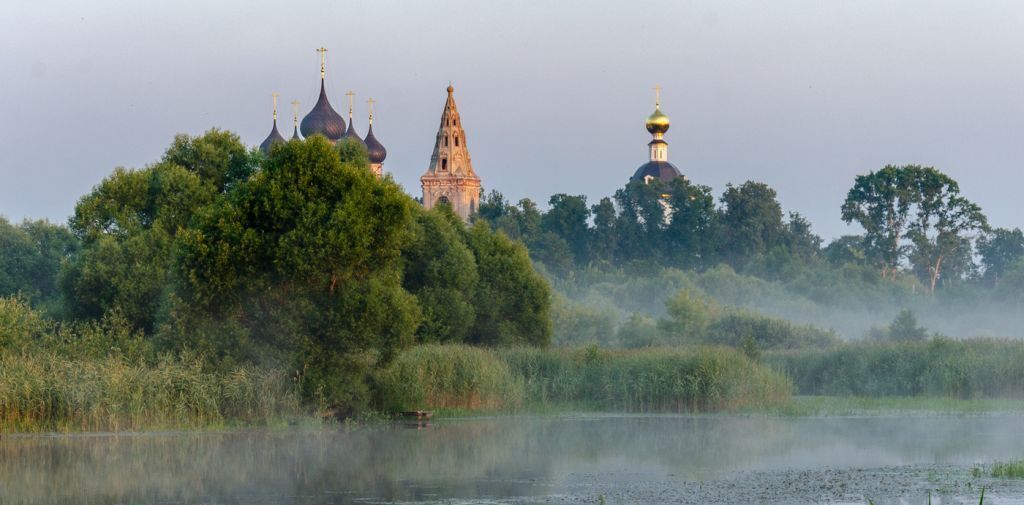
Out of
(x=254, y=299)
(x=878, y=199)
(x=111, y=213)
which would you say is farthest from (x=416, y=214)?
(x=878, y=199)

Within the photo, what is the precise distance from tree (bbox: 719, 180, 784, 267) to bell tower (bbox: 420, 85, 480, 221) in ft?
58.0

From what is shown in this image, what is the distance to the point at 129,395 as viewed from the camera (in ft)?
98.8

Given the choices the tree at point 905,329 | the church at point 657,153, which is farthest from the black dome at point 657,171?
the tree at point 905,329

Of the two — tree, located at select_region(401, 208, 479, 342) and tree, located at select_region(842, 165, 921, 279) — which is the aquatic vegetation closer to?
tree, located at select_region(401, 208, 479, 342)

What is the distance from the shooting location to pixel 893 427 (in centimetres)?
3138

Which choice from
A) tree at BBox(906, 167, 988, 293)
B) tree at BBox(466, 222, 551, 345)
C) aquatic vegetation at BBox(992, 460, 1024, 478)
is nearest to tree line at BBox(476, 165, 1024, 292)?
tree at BBox(906, 167, 988, 293)

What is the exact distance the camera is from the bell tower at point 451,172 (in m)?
109

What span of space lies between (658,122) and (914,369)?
9916 cm

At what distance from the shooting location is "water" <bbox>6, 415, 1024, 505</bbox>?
2053 centimetres

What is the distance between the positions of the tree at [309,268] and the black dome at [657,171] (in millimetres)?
101263

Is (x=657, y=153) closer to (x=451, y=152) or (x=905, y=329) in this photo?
(x=451, y=152)

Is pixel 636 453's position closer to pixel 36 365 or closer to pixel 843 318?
pixel 36 365

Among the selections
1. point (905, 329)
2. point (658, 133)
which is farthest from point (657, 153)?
point (905, 329)

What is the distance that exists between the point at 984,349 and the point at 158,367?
2027 centimetres
